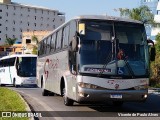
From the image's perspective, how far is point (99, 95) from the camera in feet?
47.0

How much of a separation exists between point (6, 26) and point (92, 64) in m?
165

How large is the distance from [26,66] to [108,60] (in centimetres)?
2427

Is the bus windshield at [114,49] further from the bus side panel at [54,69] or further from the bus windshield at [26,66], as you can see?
the bus windshield at [26,66]

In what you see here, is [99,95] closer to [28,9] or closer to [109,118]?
[109,118]

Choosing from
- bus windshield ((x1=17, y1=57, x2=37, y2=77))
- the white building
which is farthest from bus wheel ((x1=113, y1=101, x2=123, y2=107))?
the white building

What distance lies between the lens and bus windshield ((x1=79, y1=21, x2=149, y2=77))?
14.4 meters

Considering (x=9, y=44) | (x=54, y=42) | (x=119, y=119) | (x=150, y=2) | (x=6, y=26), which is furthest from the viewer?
(x=6, y=26)

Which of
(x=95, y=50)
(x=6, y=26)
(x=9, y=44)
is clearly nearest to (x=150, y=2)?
(x=95, y=50)

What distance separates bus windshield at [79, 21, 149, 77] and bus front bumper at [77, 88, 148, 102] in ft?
1.94

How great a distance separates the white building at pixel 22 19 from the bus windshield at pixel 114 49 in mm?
162469

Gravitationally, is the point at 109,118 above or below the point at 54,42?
below

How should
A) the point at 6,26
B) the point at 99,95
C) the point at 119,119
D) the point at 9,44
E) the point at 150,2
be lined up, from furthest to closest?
the point at 6,26 < the point at 9,44 < the point at 150,2 < the point at 99,95 < the point at 119,119

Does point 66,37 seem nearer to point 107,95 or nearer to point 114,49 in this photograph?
point 114,49

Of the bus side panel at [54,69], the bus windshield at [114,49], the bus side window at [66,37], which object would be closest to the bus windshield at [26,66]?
the bus side panel at [54,69]
